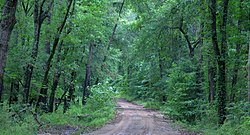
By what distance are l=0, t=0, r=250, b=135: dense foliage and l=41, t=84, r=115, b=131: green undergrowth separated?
0.22 ft

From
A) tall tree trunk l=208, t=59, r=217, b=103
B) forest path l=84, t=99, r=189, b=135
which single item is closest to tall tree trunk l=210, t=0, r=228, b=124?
tall tree trunk l=208, t=59, r=217, b=103

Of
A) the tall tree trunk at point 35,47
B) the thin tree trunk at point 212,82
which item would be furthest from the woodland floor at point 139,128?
the tall tree trunk at point 35,47

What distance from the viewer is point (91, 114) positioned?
70.2 ft

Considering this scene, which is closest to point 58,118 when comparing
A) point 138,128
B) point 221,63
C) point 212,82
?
point 138,128

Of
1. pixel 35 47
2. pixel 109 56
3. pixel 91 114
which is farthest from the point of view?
pixel 109 56

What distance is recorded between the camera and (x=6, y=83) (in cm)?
1881

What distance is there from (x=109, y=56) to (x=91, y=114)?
26.4ft

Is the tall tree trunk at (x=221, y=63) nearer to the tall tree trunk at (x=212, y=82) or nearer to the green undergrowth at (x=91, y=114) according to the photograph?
the tall tree trunk at (x=212, y=82)

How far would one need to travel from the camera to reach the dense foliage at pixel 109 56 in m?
14.5

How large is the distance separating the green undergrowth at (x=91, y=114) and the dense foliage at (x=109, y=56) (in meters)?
0.07

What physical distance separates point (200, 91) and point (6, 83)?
41.7 feet

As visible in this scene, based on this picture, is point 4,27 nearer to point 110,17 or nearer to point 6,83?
point 6,83

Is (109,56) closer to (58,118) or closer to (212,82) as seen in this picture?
(58,118)

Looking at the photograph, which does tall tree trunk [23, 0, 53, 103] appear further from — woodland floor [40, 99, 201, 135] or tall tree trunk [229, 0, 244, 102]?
tall tree trunk [229, 0, 244, 102]
